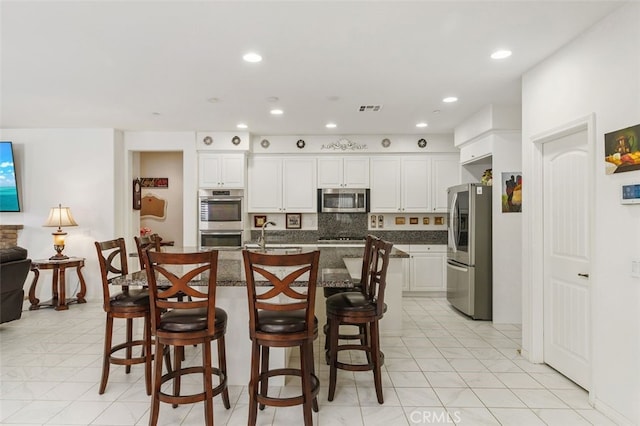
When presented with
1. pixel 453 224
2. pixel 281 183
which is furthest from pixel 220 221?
pixel 453 224

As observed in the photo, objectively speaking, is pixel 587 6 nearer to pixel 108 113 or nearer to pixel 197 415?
pixel 197 415

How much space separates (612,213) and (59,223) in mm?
6240

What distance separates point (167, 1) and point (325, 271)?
2.03 m

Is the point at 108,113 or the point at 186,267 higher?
the point at 108,113

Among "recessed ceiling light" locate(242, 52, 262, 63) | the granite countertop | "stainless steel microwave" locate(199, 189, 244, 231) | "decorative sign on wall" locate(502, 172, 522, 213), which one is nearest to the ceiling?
"recessed ceiling light" locate(242, 52, 262, 63)

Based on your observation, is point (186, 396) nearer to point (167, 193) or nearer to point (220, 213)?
point (220, 213)

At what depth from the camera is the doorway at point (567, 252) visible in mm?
2814

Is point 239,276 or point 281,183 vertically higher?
point 281,183

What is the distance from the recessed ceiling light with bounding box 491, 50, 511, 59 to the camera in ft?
9.71

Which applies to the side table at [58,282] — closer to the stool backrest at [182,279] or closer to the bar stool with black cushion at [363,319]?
the stool backrest at [182,279]

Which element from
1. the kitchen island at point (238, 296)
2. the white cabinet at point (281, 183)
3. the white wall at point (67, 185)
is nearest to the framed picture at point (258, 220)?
the white cabinet at point (281, 183)

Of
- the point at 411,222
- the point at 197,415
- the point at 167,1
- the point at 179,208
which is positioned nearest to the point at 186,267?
the point at 197,415

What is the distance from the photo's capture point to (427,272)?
596cm

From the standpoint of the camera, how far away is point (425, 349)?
367cm
